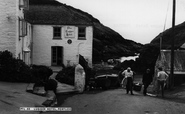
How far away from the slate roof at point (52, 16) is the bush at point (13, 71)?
47.5ft

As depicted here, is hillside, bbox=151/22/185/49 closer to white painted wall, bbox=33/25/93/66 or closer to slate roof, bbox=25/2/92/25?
slate roof, bbox=25/2/92/25

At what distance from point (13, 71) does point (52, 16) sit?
16858 millimetres

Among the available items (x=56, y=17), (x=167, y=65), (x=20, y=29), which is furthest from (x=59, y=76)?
(x=56, y=17)

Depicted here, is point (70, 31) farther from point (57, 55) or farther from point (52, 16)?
point (57, 55)

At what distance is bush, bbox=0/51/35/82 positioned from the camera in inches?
724

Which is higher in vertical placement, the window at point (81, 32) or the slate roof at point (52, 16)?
the slate roof at point (52, 16)

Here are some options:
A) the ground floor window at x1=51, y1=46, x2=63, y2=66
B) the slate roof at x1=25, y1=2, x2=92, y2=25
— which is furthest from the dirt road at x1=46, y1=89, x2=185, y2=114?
the slate roof at x1=25, y1=2, x2=92, y2=25

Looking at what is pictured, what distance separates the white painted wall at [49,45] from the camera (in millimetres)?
33594

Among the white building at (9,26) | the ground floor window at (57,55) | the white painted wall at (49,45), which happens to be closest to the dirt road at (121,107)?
the white building at (9,26)

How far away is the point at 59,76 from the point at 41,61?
10.6 meters

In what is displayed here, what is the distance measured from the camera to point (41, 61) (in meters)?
33.7

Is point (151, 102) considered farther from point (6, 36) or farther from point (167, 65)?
point (167, 65)

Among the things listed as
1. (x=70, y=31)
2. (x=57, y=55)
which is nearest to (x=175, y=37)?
(x=70, y=31)

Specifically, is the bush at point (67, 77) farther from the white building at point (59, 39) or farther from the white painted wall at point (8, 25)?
the white building at point (59, 39)
